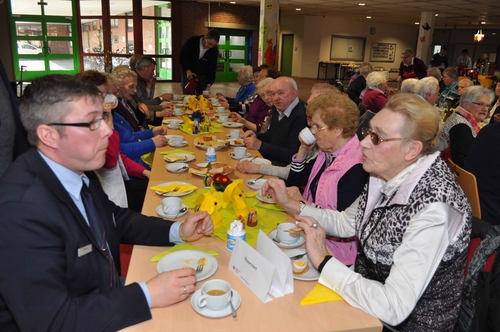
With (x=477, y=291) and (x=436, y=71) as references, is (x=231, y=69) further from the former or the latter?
(x=477, y=291)

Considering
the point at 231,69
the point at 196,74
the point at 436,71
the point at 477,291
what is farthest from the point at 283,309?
the point at 231,69

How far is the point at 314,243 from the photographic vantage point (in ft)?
5.27

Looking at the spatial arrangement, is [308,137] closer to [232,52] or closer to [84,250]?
[84,250]

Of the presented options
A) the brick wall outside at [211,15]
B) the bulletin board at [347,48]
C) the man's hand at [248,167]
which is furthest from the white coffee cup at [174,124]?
the bulletin board at [347,48]

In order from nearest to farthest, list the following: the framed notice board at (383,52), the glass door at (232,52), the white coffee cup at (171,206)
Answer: the white coffee cup at (171,206) < the glass door at (232,52) < the framed notice board at (383,52)

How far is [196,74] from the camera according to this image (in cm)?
812

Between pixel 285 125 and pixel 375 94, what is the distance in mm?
2501

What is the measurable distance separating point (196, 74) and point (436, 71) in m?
5.00

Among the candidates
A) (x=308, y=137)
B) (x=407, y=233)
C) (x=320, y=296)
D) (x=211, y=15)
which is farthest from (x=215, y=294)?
(x=211, y=15)

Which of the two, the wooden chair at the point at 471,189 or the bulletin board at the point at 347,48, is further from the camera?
the bulletin board at the point at 347,48

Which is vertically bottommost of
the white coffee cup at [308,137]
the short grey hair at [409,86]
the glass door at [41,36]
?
the white coffee cup at [308,137]

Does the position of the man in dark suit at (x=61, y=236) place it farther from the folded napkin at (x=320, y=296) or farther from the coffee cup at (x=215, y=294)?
the folded napkin at (x=320, y=296)

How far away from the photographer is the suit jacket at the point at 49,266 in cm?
109

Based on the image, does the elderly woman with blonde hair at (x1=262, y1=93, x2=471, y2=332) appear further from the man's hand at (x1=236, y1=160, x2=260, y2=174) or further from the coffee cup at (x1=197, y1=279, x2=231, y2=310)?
the man's hand at (x1=236, y1=160, x2=260, y2=174)
